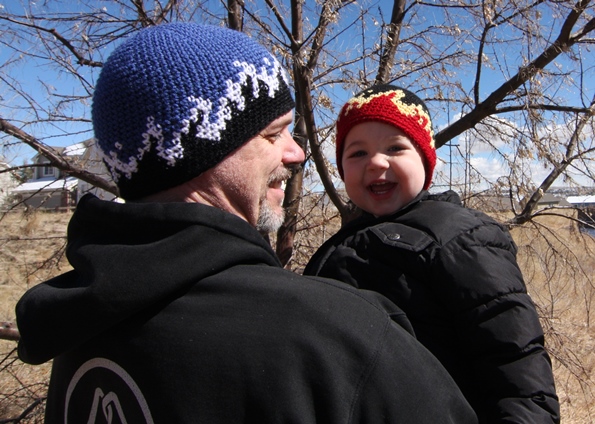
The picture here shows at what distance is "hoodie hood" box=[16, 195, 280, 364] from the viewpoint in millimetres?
941

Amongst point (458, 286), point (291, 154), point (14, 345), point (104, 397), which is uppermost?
point (291, 154)

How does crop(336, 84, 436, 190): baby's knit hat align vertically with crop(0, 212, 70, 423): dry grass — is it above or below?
above

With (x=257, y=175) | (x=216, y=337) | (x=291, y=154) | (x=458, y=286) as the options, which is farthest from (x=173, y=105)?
(x=458, y=286)

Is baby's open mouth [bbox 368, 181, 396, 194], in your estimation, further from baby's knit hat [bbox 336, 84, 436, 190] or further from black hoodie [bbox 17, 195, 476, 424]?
black hoodie [bbox 17, 195, 476, 424]

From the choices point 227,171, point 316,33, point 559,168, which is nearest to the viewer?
point 227,171

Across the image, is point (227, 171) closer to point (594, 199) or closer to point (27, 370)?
point (594, 199)

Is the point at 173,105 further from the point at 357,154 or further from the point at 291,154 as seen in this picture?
the point at 357,154

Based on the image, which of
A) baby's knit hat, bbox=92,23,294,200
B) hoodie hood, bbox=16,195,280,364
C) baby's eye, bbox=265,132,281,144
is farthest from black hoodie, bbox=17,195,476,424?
baby's eye, bbox=265,132,281,144

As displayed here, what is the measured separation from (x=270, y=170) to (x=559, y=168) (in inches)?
128

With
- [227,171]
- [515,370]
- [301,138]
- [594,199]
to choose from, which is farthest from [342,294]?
[594,199]

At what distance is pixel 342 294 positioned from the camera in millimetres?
1009

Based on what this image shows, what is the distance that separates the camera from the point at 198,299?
37.9 inches

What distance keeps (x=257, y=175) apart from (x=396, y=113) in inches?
32.2

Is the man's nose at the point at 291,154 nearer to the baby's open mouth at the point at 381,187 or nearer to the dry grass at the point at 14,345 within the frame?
the baby's open mouth at the point at 381,187
